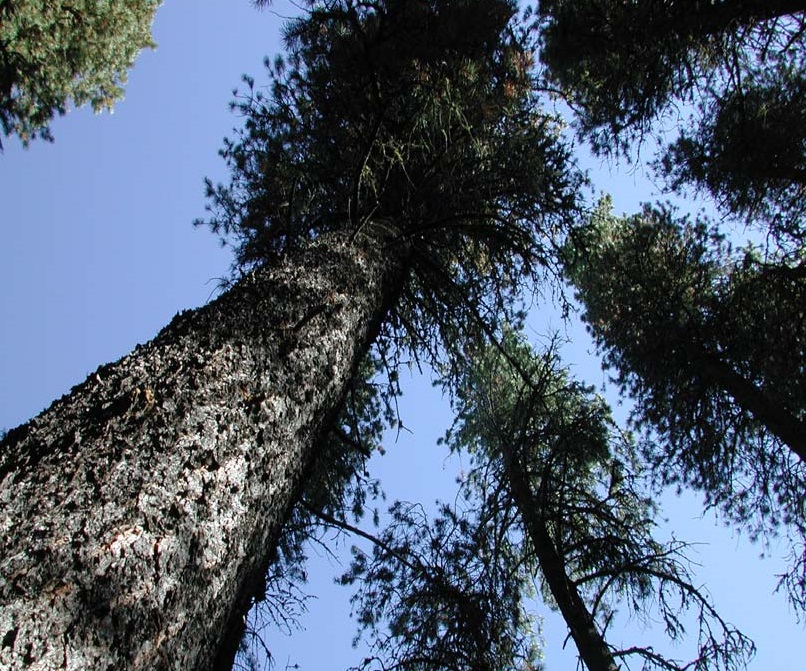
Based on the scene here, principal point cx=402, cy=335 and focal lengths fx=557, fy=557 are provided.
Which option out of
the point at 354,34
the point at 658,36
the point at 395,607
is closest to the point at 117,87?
the point at 354,34

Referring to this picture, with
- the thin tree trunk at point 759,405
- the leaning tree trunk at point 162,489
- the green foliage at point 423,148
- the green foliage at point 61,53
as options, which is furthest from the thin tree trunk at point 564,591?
the green foliage at point 61,53

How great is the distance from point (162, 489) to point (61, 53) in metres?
12.7

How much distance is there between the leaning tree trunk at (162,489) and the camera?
3.61 feet

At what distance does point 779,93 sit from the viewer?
26.1ft

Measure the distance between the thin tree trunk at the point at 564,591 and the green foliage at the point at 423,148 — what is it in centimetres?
147

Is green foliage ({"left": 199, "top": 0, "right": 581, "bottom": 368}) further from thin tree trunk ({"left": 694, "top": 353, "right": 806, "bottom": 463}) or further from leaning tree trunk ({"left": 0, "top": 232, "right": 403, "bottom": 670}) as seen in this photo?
thin tree trunk ({"left": 694, "top": 353, "right": 806, "bottom": 463})

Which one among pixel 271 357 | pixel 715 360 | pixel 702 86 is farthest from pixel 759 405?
pixel 271 357

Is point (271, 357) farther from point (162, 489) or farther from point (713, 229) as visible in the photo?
point (713, 229)

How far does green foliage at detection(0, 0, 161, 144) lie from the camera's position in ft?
32.3

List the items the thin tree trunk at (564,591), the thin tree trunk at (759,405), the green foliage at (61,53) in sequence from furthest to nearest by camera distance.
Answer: the green foliage at (61,53), the thin tree trunk at (759,405), the thin tree trunk at (564,591)

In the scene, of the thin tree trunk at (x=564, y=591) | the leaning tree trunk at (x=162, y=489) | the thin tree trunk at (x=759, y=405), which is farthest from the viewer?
the thin tree trunk at (x=759, y=405)

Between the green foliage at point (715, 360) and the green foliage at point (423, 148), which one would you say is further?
the green foliage at point (715, 360)

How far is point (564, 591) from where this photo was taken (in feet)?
15.8

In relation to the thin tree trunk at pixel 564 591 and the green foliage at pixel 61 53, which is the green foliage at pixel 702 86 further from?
the green foliage at pixel 61 53
